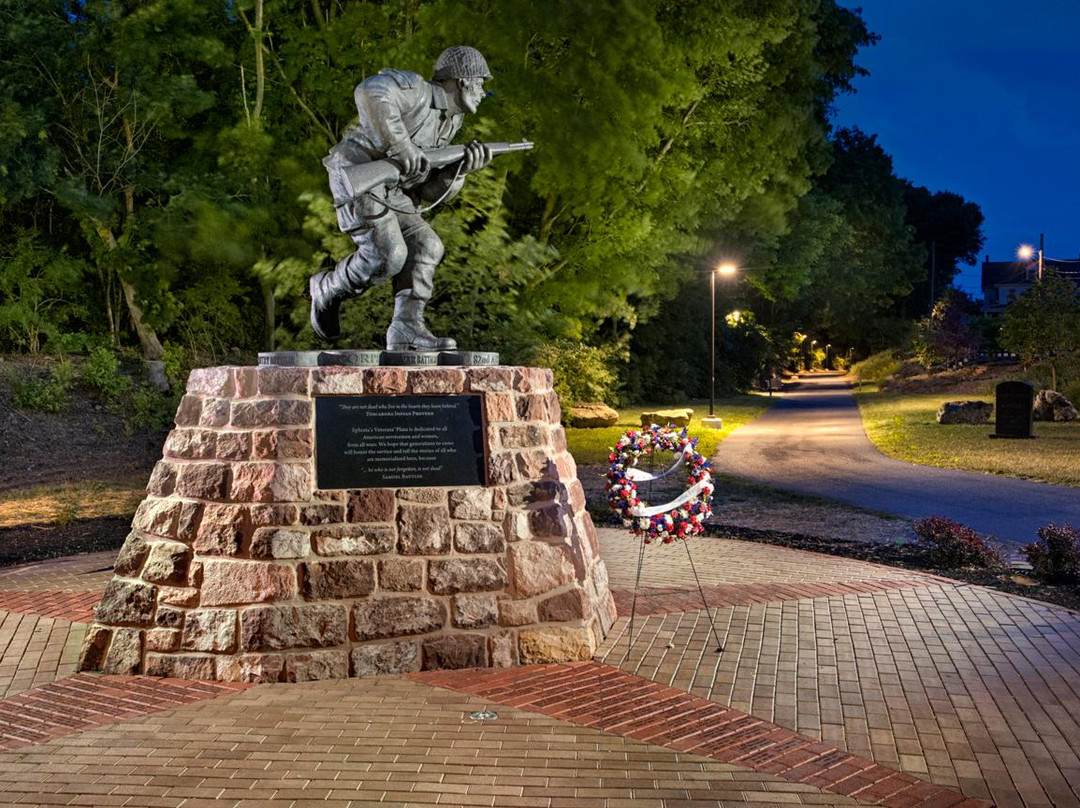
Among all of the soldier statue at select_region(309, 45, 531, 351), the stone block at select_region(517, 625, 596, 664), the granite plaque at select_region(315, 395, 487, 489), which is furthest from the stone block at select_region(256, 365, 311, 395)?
the stone block at select_region(517, 625, 596, 664)

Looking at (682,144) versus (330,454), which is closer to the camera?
(330,454)

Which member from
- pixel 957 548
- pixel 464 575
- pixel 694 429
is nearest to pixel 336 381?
pixel 464 575

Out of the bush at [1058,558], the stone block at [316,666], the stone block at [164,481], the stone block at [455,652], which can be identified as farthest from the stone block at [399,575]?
the bush at [1058,558]

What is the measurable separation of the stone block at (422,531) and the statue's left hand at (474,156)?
2635mm

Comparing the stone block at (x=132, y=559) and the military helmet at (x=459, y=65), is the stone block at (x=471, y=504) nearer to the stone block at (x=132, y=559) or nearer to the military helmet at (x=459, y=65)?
the stone block at (x=132, y=559)

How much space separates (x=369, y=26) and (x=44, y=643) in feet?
52.9

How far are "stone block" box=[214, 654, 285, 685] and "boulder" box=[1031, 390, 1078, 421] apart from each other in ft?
77.3

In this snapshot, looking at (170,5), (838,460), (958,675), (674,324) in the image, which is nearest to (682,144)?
(838,460)

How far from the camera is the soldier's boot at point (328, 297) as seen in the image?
7.24 meters

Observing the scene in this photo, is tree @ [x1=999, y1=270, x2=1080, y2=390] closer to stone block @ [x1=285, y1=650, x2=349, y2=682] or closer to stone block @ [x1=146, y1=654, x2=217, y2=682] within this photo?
stone block @ [x1=285, y1=650, x2=349, y2=682]

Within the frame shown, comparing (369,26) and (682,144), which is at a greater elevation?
(369,26)

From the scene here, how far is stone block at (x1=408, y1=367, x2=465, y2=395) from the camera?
636 cm

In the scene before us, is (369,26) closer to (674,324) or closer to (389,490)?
(389,490)

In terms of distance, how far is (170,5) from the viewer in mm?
18812
